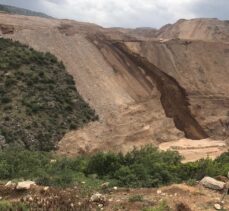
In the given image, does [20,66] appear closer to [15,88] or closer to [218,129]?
[15,88]

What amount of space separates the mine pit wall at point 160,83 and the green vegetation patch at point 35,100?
575cm

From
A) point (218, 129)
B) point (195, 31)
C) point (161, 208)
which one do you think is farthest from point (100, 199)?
point (195, 31)

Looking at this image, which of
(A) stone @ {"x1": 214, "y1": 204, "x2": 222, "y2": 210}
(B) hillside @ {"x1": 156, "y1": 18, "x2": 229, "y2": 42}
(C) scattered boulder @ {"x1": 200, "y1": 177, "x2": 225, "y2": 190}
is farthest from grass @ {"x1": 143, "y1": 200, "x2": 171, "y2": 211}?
(B) hillside @ {"x1": 156, "y1": 18, "x2": 229, "y2": 42}

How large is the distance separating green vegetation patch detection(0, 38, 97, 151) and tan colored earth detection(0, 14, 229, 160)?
33.7 inches

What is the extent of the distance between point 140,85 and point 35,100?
33.8 feet

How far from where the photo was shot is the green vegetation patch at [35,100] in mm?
28594

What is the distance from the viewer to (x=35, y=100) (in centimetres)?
3119

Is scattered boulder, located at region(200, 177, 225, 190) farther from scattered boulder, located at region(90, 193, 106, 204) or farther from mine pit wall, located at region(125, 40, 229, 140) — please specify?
mine pit wall, located at region(125, 40, 229, 140)

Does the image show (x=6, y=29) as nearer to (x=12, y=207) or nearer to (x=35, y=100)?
(x=35, y=100)

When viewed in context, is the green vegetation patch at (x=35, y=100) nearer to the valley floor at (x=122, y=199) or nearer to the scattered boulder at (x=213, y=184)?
the valley floor at (x=122, y=199)

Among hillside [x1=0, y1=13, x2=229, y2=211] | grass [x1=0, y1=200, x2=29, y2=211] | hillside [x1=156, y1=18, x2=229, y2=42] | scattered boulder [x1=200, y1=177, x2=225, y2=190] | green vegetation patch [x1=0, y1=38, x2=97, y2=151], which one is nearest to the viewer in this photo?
grass [x1=0, y1=200, x2=29, y2=211]

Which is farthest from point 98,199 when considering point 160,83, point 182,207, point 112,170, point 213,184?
point 160,83

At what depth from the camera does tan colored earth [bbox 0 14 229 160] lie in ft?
105

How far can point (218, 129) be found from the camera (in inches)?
1438
